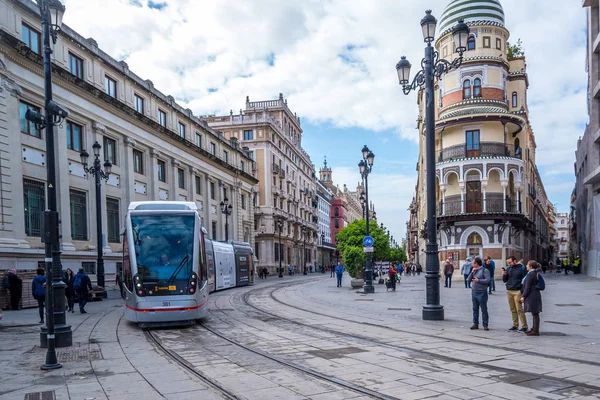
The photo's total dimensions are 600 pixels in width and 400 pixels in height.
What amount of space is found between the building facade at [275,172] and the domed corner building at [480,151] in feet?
83.2

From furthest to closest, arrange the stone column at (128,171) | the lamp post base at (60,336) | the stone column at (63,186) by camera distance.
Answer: the stone column at (128,171) → the stone column at (63,186) → the lamp post base at (60,336)

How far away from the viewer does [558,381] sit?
7.27m

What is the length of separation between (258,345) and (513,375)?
5.10m

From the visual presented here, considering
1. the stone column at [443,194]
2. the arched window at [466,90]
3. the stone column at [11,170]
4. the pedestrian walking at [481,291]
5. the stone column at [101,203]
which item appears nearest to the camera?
the pedestrian walking at [481,291]

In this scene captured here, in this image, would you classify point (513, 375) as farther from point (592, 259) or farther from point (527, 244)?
point (527, 244)

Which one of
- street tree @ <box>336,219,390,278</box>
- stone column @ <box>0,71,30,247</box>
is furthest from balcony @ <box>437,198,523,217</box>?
stone column @ <box>0,71,30,247</box>

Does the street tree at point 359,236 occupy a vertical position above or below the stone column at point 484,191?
below

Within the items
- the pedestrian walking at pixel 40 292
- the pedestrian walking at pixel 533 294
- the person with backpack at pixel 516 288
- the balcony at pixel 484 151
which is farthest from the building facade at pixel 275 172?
the pedestrian walking at pixel 533 294

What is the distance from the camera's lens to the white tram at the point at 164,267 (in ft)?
43.7

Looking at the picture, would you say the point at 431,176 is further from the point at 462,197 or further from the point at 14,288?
the point at 462,197

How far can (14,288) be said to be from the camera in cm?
1914

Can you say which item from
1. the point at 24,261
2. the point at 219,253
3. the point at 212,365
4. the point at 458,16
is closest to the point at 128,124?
the point at 219,253

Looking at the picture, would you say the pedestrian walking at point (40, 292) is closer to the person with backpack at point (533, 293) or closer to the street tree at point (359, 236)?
the person with backpack at point (533, 293)

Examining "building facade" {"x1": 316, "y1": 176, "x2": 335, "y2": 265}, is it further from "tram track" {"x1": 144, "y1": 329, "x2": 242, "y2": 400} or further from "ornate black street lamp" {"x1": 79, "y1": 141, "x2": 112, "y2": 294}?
"tram track" {"x1": 144, "y1": 329, "x2": 242, "y2": 400}
